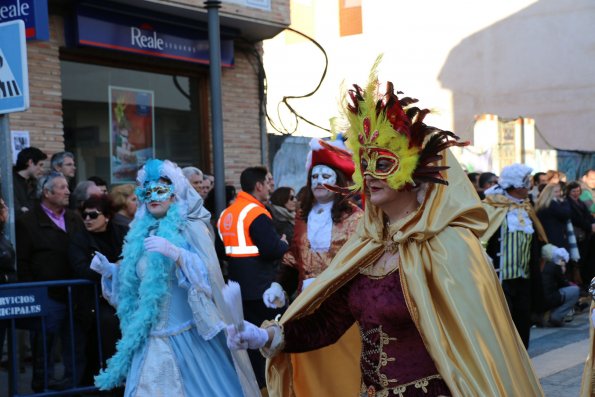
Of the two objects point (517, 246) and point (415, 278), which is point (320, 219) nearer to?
point (415, 278)

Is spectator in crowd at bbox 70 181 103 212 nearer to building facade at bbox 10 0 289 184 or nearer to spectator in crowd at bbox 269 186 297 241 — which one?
spectator in crowd at bbox 269 186 297 241

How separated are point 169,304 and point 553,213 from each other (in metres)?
6.51

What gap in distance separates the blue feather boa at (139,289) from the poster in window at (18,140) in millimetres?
4524

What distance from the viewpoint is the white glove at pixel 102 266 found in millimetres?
5984

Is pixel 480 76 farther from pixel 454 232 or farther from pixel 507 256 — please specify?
pixel 454 232

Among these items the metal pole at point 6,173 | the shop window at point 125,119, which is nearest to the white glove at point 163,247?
the metal pole at point 6,173

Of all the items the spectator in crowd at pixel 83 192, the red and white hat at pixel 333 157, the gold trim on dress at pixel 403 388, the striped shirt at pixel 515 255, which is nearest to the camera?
the gold trim on dress at pixel 403 388

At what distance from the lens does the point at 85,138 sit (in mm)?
11727

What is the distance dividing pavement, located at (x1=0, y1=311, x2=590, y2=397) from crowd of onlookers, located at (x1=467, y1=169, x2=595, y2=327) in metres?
0.27

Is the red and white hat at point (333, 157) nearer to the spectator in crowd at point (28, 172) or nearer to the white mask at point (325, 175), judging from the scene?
the white mask at point (325, 175)

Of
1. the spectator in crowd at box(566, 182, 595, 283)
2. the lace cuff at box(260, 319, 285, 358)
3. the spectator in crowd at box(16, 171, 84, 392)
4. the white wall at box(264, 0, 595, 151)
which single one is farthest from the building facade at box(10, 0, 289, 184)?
the white wall at box(264, 0, 595, 151)

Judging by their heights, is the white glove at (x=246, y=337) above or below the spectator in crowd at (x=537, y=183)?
below

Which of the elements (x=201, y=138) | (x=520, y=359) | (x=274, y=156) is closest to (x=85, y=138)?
(x=201, y=138)

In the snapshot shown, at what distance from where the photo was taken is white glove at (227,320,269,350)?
10.3ft
